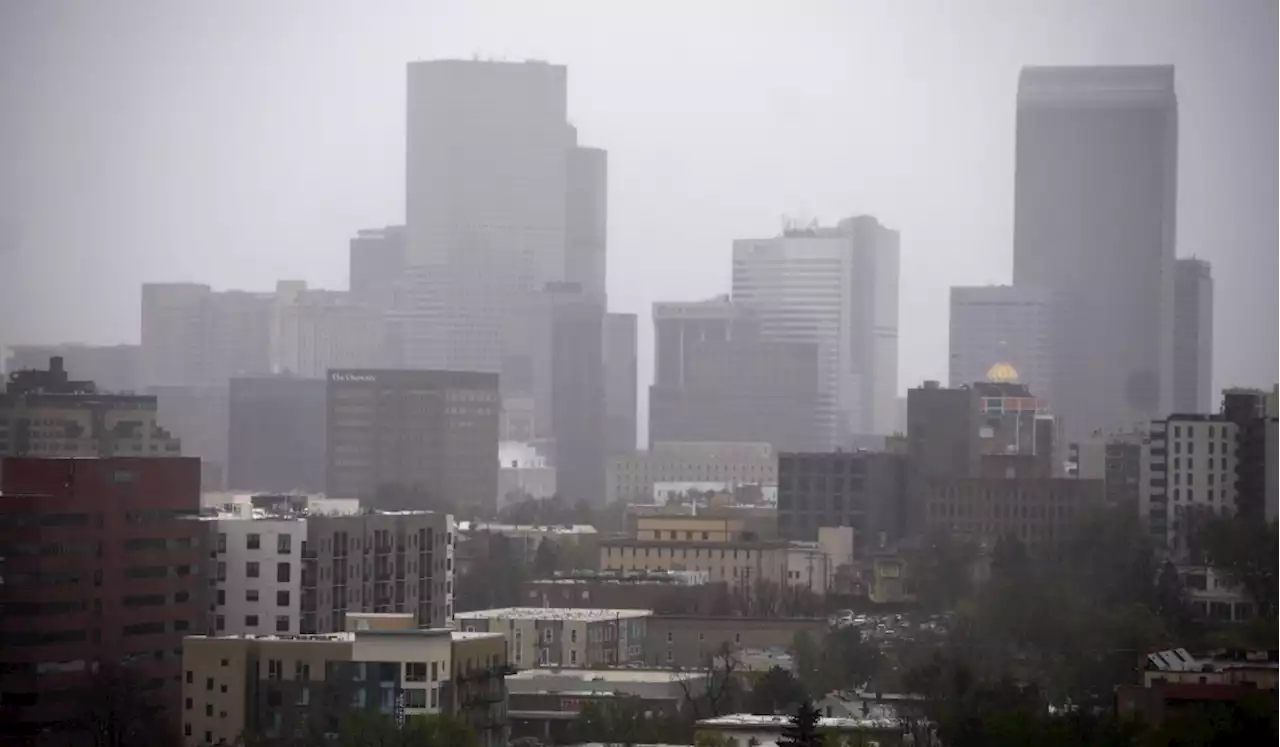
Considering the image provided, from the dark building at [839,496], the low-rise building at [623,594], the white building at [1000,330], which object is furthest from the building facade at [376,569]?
the white building at [1000,330]

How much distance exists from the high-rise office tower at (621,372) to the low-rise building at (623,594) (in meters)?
82.4

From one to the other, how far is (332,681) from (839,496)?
51.4 metres

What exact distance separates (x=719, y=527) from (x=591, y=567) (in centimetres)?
427

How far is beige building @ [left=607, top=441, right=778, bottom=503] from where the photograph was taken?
13088cm

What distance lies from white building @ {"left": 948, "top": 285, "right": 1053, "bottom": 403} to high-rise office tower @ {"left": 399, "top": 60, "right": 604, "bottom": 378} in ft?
77.0

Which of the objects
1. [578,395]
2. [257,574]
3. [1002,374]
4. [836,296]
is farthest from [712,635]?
[836,296]

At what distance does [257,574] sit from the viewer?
47406 mm

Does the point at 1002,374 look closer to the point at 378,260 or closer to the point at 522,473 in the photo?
the point at 522,473

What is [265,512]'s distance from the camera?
5500 centimetres

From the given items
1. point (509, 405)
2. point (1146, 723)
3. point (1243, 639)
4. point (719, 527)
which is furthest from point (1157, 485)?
point (509, 405)

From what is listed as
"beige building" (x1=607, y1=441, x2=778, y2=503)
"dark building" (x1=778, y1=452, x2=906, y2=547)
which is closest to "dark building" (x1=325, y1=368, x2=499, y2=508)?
"beige building" (x1=607, y1=441, x2=778, y2=503)

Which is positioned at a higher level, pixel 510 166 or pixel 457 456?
pixel 510 166

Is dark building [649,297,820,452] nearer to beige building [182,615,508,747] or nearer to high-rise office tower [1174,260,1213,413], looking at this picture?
high-rise office tower [1174,260,1213,413]

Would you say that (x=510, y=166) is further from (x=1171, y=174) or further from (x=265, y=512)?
(x=265, y=512)
